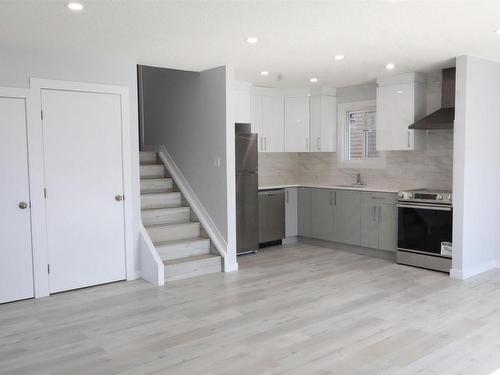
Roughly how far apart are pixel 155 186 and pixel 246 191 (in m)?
1.25

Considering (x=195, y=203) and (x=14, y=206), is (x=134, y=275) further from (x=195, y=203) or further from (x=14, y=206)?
(x=14, y=206)

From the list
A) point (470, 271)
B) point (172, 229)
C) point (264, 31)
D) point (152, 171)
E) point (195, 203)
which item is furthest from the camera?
point (152, 171)

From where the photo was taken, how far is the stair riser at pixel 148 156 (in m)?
6.75

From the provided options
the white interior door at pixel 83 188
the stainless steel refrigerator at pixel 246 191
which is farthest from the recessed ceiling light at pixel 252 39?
the stainless steel refrigerator at pixel 246 191

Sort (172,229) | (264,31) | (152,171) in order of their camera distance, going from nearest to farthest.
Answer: (264,31)
(172,229)
(152,171)

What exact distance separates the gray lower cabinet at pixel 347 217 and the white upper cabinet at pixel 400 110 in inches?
31.6

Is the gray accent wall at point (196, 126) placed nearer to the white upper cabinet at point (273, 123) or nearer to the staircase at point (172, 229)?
the staircase at point (172, 229)

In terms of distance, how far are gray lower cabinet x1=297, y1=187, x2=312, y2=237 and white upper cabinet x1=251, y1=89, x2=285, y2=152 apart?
2.50ft

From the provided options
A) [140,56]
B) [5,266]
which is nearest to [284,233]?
[140,56]

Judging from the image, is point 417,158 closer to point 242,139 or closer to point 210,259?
point 242,139

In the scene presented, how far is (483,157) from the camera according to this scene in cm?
525

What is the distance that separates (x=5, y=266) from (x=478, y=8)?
4596mm

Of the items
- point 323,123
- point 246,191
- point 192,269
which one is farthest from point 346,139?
point 192,269

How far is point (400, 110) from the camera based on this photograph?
5973 mm
